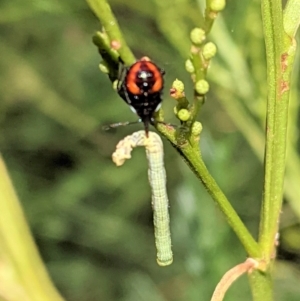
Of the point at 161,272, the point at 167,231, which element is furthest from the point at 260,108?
the point at 161,272

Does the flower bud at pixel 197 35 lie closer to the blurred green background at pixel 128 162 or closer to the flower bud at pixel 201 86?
the flower bud at pixel 201 86

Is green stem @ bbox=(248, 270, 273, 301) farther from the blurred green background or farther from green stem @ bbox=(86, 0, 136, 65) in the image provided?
the blurred green background

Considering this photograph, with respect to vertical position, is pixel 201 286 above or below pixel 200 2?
below

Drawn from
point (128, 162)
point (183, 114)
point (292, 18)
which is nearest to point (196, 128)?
point (183, 114)

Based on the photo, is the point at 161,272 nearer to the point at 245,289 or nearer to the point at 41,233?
the point at 41,233

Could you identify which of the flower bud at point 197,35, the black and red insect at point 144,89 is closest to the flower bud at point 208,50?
the flower bud at point 197,35

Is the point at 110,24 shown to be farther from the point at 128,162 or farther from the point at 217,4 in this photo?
the point at 128,162

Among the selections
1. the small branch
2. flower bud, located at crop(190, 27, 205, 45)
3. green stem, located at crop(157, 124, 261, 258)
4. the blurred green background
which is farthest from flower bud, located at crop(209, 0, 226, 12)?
the blurred green background
